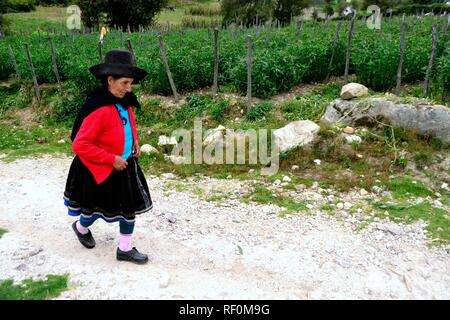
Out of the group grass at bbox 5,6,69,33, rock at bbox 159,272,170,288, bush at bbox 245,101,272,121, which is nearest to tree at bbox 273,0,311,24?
grass at bbox 5,6,69,33

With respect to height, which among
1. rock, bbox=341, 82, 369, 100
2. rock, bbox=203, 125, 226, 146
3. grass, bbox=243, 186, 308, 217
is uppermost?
rock, bbox=341, 82, 369, 100

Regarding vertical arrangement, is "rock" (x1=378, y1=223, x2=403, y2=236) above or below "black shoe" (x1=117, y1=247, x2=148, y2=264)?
below

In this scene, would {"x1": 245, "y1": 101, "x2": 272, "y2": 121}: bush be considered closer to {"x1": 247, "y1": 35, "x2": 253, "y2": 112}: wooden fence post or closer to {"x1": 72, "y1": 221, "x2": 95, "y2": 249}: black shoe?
{"x1": 247, "y1": 35, "x2": 253, "y2": 112}: wooden fence post

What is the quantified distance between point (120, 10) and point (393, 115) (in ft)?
60.7

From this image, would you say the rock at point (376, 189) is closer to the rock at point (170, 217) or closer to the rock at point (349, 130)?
the rock at point (349, 130)

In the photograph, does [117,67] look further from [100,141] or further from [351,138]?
[351,138]

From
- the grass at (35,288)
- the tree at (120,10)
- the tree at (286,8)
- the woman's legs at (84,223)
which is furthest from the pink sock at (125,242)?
the tree at (286,8)

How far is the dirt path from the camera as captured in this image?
336 cm

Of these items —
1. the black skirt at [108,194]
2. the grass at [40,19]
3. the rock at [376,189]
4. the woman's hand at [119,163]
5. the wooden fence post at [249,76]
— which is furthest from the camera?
the grass at [40,19]

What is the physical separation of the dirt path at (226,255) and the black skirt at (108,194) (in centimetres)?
48

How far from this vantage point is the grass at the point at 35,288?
3.22 m

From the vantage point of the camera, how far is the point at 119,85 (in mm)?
3242

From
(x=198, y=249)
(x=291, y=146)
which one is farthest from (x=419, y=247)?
(x=291, y=146)
